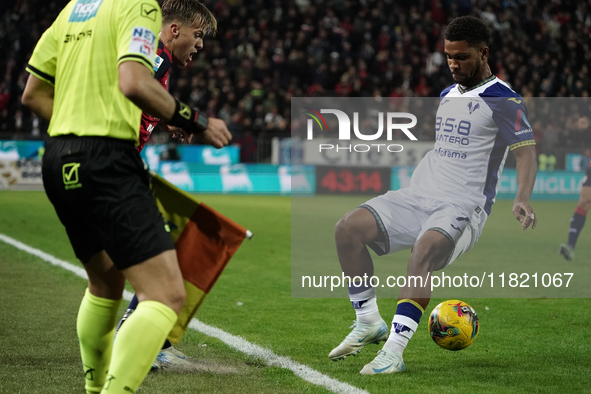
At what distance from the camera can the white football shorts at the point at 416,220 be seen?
15.8 ft

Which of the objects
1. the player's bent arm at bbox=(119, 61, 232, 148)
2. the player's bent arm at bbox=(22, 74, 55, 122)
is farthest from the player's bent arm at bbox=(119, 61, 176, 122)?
the player's bent arm at bbox=(22, 74, 55, 122)

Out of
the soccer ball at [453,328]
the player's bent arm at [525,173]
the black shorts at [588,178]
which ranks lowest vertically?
the black shorts at [588,178]

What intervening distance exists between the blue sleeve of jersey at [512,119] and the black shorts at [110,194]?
2726 millimetres

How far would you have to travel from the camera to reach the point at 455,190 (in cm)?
492

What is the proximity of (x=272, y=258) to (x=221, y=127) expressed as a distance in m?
6.78

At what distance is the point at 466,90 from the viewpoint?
195 inches

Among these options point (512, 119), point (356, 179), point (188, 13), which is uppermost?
point (188, 13)

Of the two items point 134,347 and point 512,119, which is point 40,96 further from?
point 512,119

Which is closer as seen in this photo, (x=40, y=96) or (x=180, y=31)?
(x=40, y=96)

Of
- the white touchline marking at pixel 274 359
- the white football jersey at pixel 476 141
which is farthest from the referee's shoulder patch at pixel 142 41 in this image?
the white football jersey at pixel 476 141

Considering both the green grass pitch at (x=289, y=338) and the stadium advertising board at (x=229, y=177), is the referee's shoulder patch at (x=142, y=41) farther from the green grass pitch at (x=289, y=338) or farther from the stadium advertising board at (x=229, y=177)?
the stadium advertising board at (x=229, y=177)

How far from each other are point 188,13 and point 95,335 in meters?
1.74

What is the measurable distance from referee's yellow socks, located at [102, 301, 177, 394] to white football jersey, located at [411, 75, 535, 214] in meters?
2.60

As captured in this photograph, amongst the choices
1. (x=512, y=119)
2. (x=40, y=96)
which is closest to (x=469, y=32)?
(x=512, y=119)
